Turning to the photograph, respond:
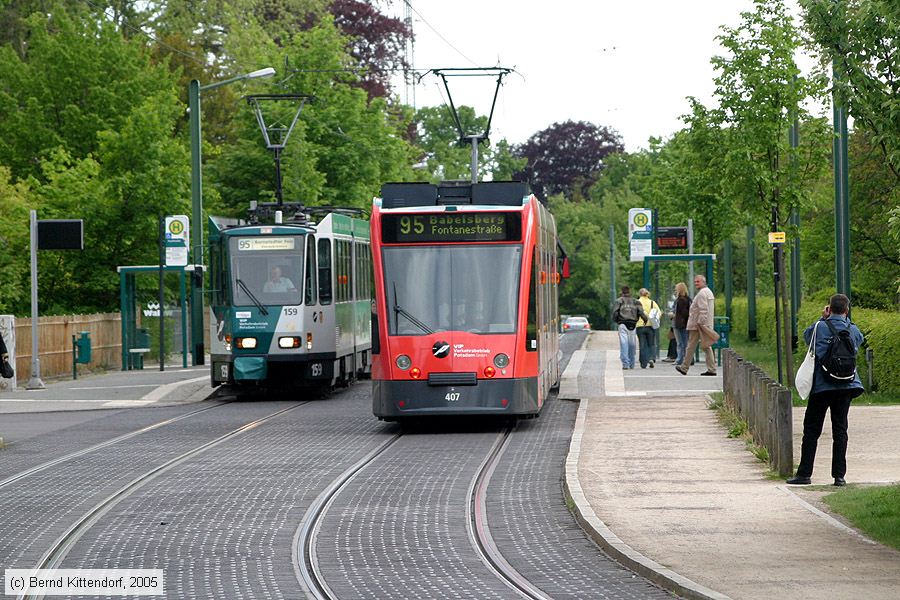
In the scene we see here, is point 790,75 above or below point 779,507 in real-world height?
above

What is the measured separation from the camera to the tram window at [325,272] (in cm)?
2847

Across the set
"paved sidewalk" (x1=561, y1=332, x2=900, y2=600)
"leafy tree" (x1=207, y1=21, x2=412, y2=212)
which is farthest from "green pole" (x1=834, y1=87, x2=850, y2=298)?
"leafy tree" (x1=207, y1=21, x2=412, y2=212)

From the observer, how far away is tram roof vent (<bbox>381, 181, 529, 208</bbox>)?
70.5 feet

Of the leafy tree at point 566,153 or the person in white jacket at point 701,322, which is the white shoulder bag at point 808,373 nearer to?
the person in white jacket at point 701,322

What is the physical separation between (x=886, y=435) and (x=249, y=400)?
1357 centimetres

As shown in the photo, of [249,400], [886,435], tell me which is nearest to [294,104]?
[249,400]

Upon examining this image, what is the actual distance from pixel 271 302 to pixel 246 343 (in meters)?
0.83

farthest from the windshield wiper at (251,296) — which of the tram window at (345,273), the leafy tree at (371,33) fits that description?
the leafy tree at (371,33)

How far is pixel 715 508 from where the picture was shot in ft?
43.1

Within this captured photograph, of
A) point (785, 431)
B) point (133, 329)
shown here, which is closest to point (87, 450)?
point (785, 431)

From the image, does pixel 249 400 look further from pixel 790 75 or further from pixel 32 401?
pixel 790 75

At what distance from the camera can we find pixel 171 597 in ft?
32.4

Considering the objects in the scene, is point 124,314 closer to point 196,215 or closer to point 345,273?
point 196,215

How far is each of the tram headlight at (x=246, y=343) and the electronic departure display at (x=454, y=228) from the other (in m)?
7.57
